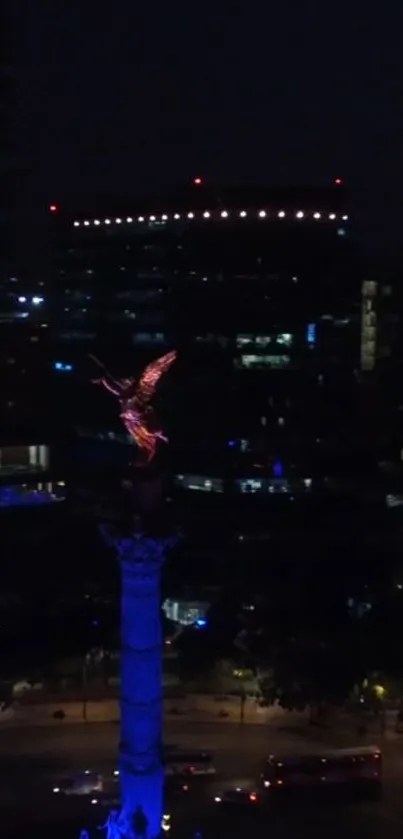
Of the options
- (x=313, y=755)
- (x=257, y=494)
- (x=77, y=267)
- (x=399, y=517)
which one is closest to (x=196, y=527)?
(x=257, y=494)

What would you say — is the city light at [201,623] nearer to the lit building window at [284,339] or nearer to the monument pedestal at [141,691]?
the monument pedestal at [141,691]

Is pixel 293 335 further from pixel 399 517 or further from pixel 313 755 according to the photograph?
pixel 313 755

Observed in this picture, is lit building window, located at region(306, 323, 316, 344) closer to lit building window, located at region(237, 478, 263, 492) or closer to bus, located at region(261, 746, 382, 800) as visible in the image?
lit building window, located at region(237, 478, 263, 492)

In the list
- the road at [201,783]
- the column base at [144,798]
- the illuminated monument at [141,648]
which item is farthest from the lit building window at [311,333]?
the column base at [144,798]

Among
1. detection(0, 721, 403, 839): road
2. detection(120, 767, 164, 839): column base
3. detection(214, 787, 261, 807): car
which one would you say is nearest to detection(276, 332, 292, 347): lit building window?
detection(0, 721, 403, 839): road

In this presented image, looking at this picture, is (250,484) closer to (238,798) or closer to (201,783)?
(201,783)

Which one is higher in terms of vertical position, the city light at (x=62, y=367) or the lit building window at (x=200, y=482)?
the city light at (x=62, y=367)
